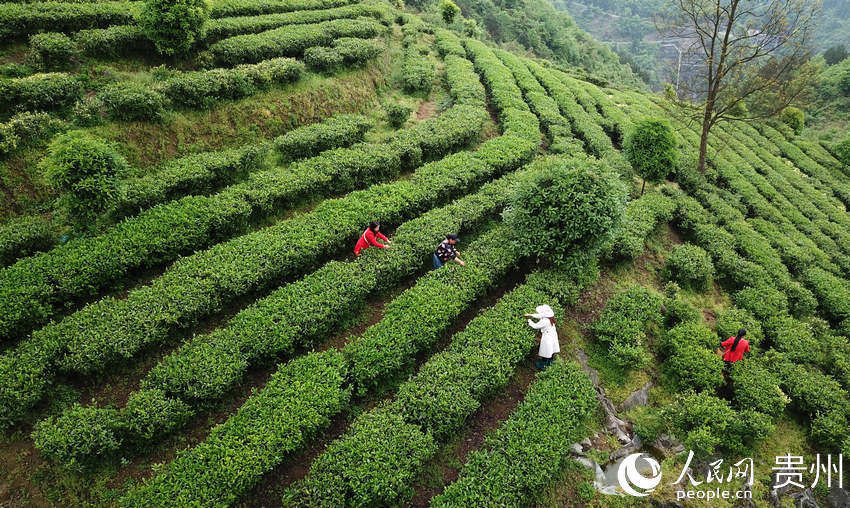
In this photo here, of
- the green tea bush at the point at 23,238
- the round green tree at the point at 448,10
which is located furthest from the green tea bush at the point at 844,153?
the green tea bush at the point at 23,238

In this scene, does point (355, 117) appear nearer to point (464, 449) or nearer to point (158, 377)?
point (158, 377)

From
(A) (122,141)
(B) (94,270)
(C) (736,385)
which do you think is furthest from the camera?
(A) (122,141)

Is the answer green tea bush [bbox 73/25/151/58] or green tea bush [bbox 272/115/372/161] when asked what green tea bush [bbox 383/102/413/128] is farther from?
green tea bush [bbox 73/25/151/58]

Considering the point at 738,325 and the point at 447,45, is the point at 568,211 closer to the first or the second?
the point at 738,325

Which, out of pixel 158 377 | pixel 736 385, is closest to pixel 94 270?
pixel 158 377

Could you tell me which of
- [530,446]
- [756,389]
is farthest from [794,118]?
[530,446]
